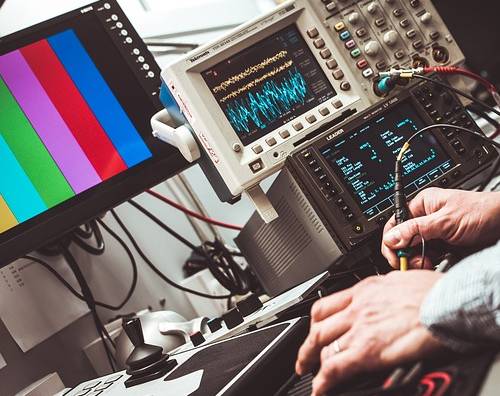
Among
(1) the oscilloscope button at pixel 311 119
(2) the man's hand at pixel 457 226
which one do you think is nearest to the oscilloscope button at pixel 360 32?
(1) the oscilloscope button at pixel 311 119

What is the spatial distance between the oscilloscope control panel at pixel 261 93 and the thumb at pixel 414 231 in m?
0.30

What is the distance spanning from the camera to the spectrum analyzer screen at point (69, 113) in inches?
57.3

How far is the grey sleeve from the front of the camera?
59cm

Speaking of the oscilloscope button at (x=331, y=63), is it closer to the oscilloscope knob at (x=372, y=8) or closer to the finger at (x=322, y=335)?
the oscilloscope knob at (x=372, y=8)

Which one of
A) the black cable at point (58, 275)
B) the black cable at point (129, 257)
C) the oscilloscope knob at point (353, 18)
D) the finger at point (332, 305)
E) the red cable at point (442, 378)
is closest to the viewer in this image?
the red cable at point (442, 378)

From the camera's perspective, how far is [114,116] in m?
1.56

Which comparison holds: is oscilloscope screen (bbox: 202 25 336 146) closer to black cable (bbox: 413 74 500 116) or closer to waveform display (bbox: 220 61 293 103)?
waveform display (bbox: 220 61 293 103)

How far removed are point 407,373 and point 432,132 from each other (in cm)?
79

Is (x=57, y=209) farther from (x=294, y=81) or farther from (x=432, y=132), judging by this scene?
(x=432, y=132)

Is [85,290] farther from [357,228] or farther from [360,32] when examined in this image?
[360,32]

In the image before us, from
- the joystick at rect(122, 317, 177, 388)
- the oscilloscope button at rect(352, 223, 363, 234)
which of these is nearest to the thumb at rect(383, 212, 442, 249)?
the oscilloscope button at rect(352, 223, 363, 234)

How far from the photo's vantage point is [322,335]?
2.35 feet

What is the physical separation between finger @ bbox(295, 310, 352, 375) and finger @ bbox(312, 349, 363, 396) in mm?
47

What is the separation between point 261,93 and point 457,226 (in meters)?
0.46
